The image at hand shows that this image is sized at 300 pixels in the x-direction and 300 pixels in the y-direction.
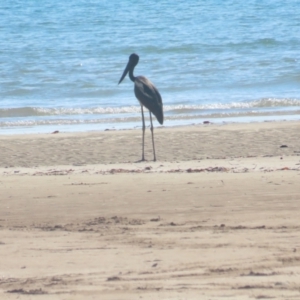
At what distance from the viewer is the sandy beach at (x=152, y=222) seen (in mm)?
4605

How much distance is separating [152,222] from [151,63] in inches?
701

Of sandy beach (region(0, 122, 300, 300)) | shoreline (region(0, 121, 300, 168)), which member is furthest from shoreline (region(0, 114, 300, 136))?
sandy beach (region(0, 122, 300, 300))

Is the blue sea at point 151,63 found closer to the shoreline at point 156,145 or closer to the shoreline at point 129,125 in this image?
the shoreline at point 129,125

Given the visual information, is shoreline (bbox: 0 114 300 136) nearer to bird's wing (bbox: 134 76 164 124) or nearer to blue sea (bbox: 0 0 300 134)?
blue sea (bbox: 0 0 300 134)

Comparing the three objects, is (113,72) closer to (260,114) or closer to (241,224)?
(260,114)

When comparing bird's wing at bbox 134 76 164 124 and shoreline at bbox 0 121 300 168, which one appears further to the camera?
bird's wing at bbox 134 76 164 124

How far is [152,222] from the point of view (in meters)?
6.27

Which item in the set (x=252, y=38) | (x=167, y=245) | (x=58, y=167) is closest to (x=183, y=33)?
(x=252, y=38)

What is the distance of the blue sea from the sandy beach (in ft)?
13.8

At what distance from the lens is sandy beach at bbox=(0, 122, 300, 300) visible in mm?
4605

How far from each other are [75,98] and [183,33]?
40.5 feet

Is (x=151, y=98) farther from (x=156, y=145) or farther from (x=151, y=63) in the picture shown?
(x=151, y=63)

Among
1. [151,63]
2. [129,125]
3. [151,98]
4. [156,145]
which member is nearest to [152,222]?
[151,98]

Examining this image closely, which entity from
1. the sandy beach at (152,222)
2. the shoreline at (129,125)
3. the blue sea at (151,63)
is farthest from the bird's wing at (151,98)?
the blue sea at (151,63)
